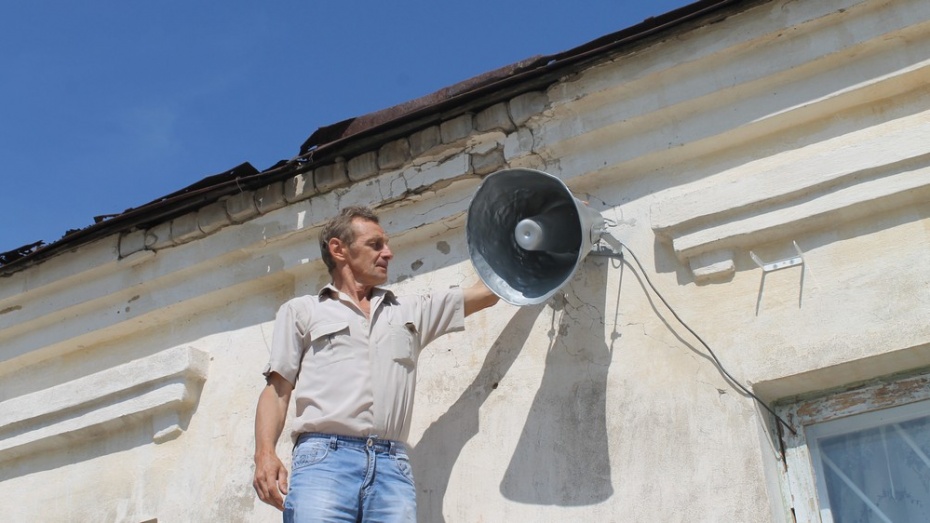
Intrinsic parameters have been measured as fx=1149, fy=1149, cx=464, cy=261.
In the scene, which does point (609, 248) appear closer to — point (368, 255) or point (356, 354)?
point (368, 255)

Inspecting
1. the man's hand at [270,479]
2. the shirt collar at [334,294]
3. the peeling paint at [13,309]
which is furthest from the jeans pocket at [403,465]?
the peeling paint at [13,309]

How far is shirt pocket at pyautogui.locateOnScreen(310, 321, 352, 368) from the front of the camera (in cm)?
423

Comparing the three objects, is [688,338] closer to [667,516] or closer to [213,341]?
[667,516]

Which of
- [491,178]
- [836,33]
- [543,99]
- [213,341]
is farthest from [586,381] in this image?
[213,341]

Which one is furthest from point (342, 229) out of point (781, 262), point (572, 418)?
point (781, 262)

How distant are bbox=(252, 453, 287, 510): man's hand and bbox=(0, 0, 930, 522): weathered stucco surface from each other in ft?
2.36

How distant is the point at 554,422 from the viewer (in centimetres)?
447

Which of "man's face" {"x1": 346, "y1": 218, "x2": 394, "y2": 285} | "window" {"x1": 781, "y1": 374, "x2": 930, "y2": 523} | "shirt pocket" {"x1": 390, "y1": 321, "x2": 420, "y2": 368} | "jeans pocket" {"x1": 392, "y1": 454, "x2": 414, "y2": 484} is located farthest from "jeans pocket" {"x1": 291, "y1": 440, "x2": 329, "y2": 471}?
"window" {"x1": 781, "y1": 374, "x2": 930, "y2": 523}

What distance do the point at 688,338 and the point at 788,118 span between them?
0.94 m

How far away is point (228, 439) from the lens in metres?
5.20

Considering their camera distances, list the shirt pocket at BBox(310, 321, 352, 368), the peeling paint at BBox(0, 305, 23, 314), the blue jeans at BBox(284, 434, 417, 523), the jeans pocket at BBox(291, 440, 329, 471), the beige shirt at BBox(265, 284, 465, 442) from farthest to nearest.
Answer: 1. the peeling paint at BBox(0, 305, 23, 314)
2. the shirt pocket at BBox(310, 321, 352, 368)
3. the beige shirt at BBox(265, 284, 465, 442)
4. the jeans pocket at BBox(291, 440, 329, 471)
5. the blue jeans at BBox(284, 434, 417, 523)

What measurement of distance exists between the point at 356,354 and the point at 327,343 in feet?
0.42

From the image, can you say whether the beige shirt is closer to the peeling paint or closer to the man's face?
the man's face

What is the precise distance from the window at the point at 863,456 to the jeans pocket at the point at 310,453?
5.42 feet
